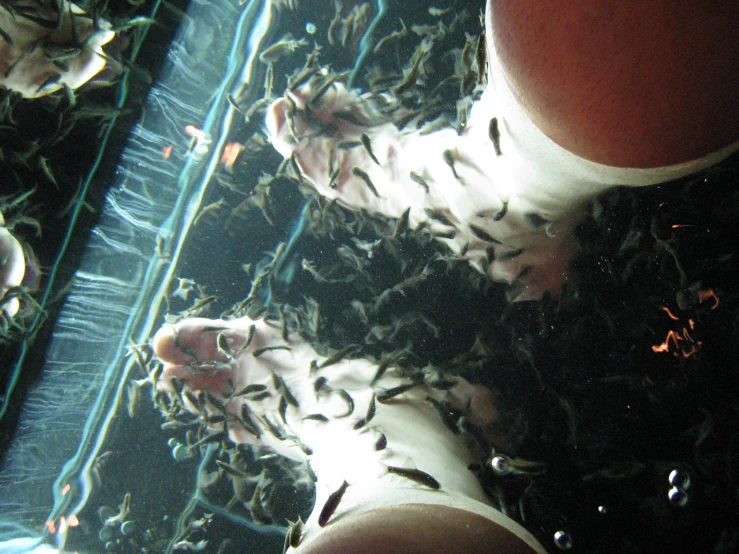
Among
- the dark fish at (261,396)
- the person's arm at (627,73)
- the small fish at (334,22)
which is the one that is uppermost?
the person's arm at (627,73)

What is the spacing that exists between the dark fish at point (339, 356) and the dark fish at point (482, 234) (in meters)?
0.85

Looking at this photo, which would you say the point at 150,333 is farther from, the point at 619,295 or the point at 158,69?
the point at 619,295

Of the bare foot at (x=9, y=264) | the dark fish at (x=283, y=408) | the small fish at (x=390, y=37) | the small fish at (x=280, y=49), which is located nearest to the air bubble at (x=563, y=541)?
the dark fish at (x=283, y=408)

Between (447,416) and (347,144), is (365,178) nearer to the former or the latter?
(347,144)

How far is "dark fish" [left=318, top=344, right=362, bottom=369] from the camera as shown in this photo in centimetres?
219

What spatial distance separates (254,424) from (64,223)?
2005mm

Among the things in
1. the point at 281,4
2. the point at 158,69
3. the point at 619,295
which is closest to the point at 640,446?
the point at 619,295

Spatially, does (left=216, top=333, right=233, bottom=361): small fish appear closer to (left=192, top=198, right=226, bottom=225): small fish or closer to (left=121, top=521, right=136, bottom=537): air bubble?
(left=192, top=198, right=226, bottom=225): small fish

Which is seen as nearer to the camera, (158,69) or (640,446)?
(640,446)

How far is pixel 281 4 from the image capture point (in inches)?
114

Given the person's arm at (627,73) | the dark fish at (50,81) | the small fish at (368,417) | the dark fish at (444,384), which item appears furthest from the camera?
the dark fish at (50,81)

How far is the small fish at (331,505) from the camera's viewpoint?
1.42 m

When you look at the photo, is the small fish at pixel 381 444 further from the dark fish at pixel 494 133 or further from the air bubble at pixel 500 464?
the dark fish at pixel 494 133

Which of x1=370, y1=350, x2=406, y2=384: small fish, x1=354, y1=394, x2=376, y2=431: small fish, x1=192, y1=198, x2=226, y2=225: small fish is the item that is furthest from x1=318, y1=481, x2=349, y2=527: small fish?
x1=192, y1=198, x2=226, y2=225: small fish
